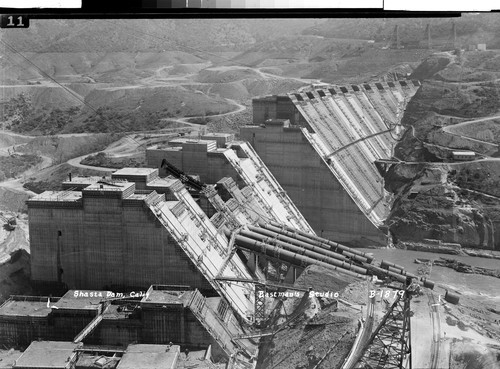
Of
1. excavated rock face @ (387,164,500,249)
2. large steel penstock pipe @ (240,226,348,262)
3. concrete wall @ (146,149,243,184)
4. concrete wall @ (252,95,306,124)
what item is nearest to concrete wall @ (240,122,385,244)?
excavated rock face @ (387,164,500,249)

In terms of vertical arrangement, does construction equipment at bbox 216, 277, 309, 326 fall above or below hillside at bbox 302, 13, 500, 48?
below

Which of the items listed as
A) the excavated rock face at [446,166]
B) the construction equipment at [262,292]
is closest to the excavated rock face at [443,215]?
the excavated rock face at [446,166]

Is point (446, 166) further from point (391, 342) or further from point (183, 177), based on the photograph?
point (391, 342)

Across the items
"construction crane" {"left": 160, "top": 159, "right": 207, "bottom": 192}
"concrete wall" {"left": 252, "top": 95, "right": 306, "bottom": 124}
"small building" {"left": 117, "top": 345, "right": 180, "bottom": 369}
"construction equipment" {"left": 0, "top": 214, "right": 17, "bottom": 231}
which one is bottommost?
"small building" {"left": 117, "top": 345, "right": 180, "bottom": 369}

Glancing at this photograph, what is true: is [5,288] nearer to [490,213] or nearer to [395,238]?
[395,238]

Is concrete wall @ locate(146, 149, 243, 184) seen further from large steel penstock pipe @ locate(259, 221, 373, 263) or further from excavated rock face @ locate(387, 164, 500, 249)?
excavated rock face @ locate(387, 164, 500, 249)

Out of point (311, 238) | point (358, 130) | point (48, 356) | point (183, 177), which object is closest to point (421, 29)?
point (358, 130)

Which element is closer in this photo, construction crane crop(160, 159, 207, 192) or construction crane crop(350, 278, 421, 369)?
construction crane crop(350, 278, 421, 369)
